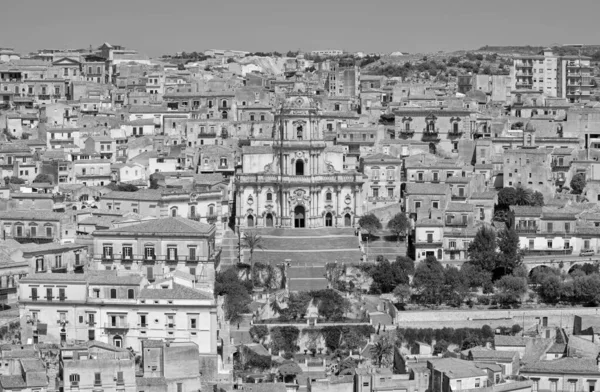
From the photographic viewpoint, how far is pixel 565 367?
5762cm

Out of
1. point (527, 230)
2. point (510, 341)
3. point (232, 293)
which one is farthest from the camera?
point (527, 230)

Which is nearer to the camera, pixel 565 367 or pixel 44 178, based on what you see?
pixel 565 367

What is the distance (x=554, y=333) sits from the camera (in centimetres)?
6675

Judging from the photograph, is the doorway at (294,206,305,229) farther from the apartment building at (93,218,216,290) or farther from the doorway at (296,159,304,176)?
the apartment building at (93,218,216,290)

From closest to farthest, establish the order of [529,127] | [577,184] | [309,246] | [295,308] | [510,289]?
[295,308] → [510,289] → [309,246] → [577,184] → [529,127]

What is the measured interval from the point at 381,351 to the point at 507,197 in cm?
1861

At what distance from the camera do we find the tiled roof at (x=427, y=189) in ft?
260

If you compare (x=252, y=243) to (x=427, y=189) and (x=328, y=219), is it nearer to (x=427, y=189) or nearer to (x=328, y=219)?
(x=328, y=219)

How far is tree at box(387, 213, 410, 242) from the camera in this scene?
77.4 metres

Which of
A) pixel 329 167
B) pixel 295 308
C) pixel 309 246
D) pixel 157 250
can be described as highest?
pixel 329 167

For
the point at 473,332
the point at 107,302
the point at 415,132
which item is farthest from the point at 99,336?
the point at 415,132

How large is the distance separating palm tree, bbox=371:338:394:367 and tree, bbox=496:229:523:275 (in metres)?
9.49

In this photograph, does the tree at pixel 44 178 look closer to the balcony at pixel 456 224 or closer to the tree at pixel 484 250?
the balcony at pixel 456 224

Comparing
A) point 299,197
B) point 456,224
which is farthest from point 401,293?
point 299,197
